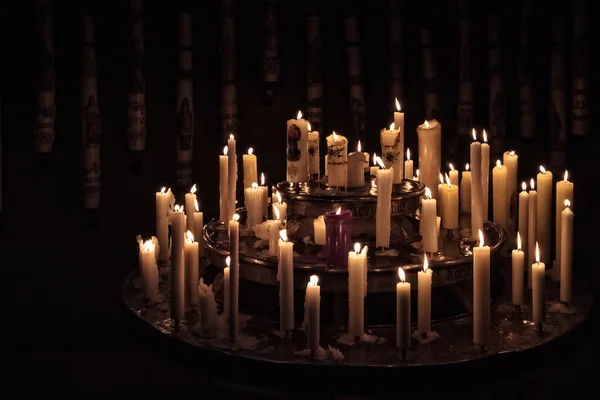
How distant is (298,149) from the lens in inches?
144

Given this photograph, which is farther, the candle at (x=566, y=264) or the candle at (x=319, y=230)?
the candle at (x=319, y=230)

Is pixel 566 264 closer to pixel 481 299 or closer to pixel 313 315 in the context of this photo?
pixel 481 299

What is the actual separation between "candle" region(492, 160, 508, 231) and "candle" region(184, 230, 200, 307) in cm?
127

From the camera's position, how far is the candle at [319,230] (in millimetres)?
3443

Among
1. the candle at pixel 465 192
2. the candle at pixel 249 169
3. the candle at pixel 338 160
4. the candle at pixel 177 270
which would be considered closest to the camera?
the candle at pixel 177 270

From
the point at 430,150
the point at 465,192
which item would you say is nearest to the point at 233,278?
the point at 430,150

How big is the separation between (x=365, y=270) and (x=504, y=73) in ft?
8.04

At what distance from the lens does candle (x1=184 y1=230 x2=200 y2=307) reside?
3361 millimetres

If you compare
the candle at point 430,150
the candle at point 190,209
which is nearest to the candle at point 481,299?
the candle at point 430,150

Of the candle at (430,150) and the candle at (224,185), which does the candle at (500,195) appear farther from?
the candle at (224,185)

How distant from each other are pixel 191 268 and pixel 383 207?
73 cm

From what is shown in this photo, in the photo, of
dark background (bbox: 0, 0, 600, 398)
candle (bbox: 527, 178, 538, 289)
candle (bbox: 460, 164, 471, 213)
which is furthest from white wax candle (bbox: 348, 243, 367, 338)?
dark background (bbox: 0, 0, 600, 398)

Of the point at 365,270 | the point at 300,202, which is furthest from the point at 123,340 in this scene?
the point at 365,270

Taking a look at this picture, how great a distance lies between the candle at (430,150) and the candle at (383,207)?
0.51 metres
